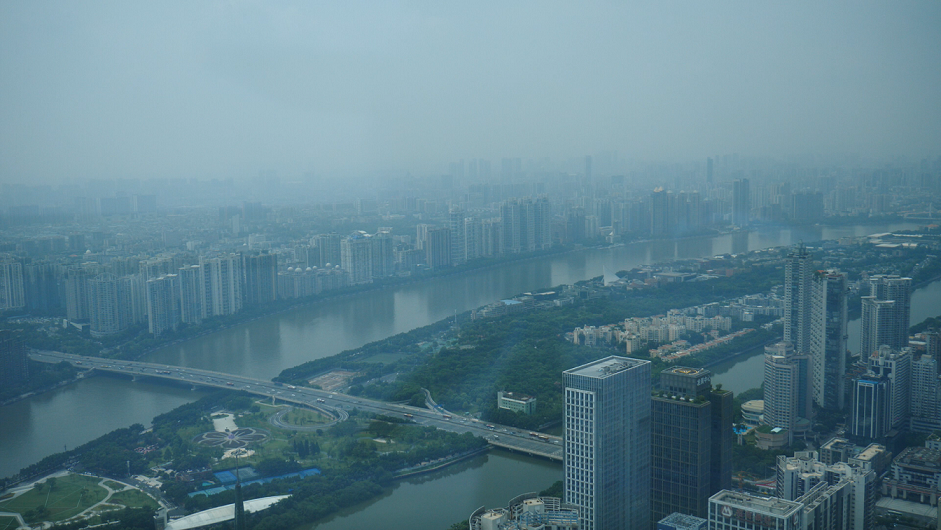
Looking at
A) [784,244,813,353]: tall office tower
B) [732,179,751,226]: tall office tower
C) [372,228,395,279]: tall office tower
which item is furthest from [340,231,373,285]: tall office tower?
[784,244,813,353]: tall office tower

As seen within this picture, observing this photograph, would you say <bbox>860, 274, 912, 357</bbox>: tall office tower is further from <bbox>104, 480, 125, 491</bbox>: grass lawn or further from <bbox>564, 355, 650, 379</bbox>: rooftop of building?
<bbox>104, 480, 125, 491</bbox>: grass lawn

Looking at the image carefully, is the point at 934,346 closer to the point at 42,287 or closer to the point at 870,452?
the point at 870,452

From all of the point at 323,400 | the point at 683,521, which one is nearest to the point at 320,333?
the point at 323,400

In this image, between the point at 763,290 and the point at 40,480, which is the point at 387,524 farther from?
the point at 763,290

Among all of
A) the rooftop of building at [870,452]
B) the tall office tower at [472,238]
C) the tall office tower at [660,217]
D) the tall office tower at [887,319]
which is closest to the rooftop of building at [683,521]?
the rooftop of building at [870,452]

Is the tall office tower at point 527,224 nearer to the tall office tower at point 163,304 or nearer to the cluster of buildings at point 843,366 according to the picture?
the tall office tower at point 163,304

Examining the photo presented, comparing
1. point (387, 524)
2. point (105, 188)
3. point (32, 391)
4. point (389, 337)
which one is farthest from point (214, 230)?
point (387, 524)

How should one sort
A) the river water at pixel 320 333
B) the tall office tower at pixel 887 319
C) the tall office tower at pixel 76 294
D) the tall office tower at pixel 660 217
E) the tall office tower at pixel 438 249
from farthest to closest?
the tall office tower at pixel 660 217 < the tall office tower at pixel 438 249 < the tall office tower at pixel 76 294 < the tall office tower at pixel 887 319 < the river water at pixel 320 333
